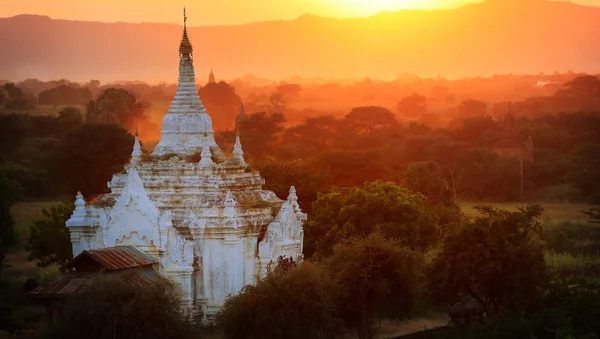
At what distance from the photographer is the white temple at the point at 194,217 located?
1184 inches

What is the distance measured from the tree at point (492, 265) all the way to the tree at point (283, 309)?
15.9ft

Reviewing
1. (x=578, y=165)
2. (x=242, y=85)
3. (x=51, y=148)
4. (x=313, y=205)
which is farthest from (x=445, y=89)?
(x=313, y=205)

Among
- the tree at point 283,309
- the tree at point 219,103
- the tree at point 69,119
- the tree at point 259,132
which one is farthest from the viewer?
the tree at point 219,103

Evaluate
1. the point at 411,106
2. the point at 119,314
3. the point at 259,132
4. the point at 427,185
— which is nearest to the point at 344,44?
the point at 411,106

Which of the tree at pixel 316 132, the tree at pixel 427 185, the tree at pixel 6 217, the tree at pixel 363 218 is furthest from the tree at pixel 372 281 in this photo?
the tree at pixel 316 132

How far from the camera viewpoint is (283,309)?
86.1 ft

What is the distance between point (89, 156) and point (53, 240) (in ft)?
68.6

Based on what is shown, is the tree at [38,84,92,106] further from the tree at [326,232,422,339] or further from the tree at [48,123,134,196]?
the tree at [326,232,422,339]

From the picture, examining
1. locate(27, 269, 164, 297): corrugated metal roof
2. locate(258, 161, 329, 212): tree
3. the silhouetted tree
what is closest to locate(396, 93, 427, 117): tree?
the silhouetted tree

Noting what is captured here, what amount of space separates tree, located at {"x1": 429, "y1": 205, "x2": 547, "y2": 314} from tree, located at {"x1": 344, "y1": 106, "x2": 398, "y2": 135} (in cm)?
5523

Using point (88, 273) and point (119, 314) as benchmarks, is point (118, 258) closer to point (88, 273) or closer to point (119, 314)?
point (88, 273)

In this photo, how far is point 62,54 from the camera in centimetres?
11875

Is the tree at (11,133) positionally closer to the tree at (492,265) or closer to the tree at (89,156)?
the tree at (89,156)

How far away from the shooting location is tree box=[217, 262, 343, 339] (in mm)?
26172
